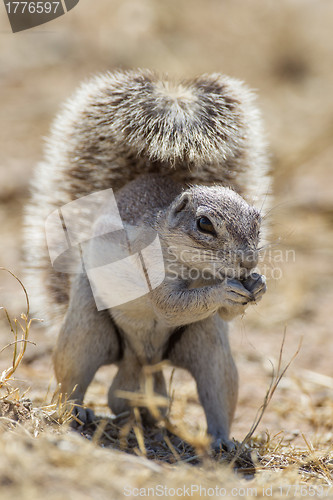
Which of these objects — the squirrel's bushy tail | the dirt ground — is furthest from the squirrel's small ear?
the dirt ground

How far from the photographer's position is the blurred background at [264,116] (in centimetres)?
539

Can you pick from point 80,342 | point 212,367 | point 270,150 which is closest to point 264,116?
point 270,150

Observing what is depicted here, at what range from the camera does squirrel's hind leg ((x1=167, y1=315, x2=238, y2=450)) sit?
12.6 feet

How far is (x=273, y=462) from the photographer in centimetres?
355

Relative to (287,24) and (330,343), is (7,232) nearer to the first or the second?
(330,343)

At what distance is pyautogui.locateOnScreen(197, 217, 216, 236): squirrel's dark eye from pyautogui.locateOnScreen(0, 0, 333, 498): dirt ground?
63 centimetres

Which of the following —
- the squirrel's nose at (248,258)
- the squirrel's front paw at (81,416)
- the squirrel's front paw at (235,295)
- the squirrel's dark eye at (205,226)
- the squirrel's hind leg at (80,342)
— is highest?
the squirrel's dark eye at (205,226)

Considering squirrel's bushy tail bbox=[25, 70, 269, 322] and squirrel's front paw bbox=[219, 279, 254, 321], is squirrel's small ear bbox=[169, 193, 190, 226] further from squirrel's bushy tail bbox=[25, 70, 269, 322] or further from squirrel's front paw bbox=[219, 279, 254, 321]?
squirrel's front paw bbox=[219, 279, 254, 321]

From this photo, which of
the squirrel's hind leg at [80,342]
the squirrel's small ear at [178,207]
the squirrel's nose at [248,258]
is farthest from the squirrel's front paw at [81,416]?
the squirrel's nose at [248,258]

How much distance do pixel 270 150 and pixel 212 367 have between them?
16.9 ft

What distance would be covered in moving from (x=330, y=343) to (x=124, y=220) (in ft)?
10.1

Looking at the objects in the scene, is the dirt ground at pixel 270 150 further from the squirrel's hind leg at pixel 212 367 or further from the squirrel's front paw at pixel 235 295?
the squirrel's front paw at pixel 235 295

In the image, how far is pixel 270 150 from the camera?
848 centimetres

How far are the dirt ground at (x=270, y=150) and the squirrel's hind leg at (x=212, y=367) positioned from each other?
25 cm
